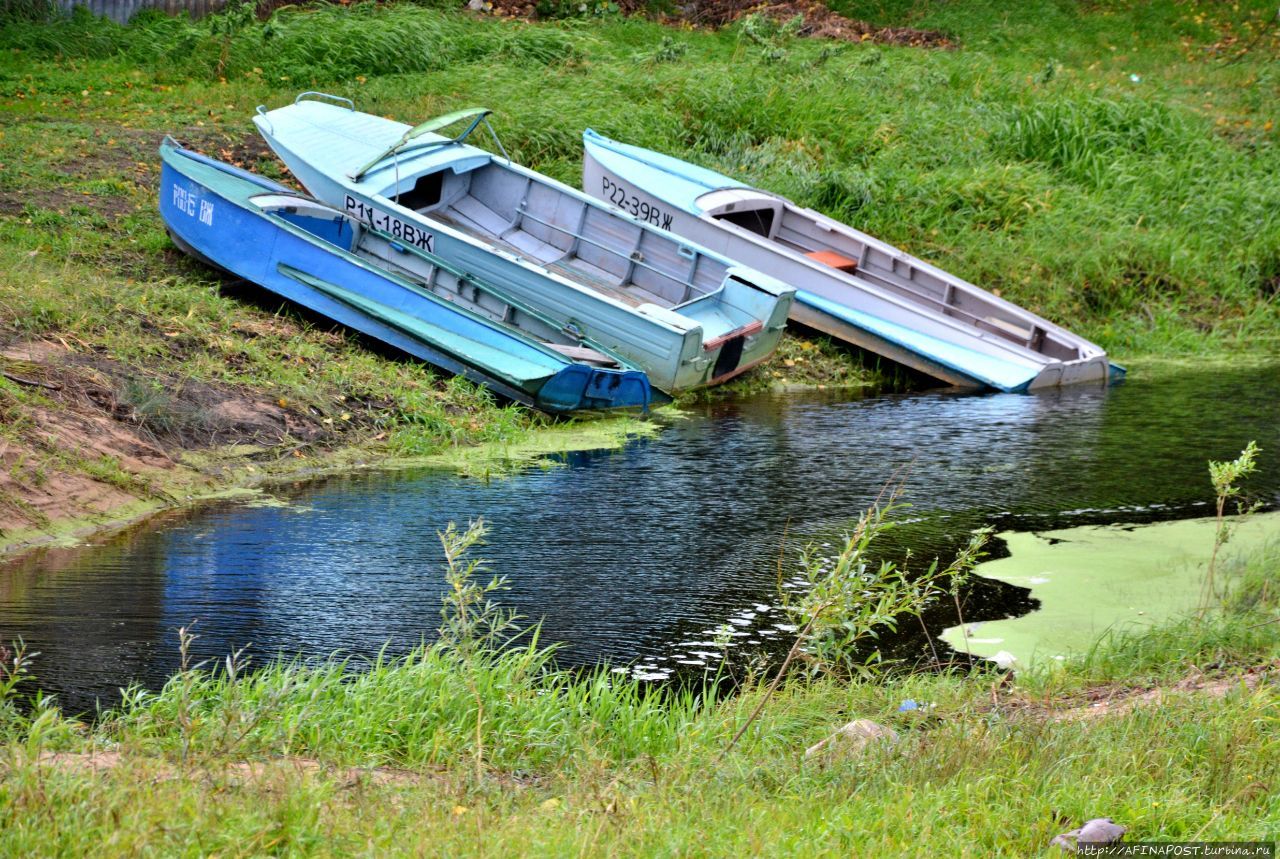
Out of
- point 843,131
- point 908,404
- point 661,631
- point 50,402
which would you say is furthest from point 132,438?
point 843,131

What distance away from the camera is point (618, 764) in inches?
176

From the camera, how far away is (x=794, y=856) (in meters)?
3.48

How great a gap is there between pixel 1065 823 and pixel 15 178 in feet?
36.9

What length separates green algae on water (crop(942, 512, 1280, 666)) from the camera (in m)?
6.24

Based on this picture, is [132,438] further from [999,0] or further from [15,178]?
[999,0]

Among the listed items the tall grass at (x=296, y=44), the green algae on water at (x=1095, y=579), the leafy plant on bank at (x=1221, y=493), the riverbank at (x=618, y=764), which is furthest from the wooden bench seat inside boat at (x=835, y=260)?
the riverbank at (x=618, y=764)

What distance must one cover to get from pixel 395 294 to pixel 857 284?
14.8 ft

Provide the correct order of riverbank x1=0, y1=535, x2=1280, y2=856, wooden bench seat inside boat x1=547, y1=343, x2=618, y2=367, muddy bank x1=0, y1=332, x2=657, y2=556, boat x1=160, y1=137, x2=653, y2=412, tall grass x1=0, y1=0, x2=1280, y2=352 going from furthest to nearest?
tall grass x1=0, y1=0, x2=1280, y2=352 → wooden bench seat inside boat x1=547, y1=343, x2=618, y2=367 → boat x1=160, y1=137, x2=653, y2=412 → muddy bank x1=0, y1=332, x2=657, y2=556 → riverbank x1=0, y1=535, x2=1280, y2=856

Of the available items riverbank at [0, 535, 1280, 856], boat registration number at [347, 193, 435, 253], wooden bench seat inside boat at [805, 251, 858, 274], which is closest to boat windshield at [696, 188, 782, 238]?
wooden bench seat inside boat at [805, 251, 858, 274]

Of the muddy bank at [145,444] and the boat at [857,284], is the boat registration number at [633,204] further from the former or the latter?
the muddy bank at [145,444]

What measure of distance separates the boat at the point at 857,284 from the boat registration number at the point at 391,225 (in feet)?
9.00

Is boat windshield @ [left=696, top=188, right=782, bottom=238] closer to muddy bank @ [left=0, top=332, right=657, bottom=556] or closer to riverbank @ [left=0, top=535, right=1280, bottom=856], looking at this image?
muddy bank @ [left=0, top=332, right=657, bottom=556]

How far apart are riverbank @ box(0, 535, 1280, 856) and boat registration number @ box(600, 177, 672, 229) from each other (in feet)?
27.5

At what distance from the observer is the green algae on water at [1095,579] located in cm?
624
